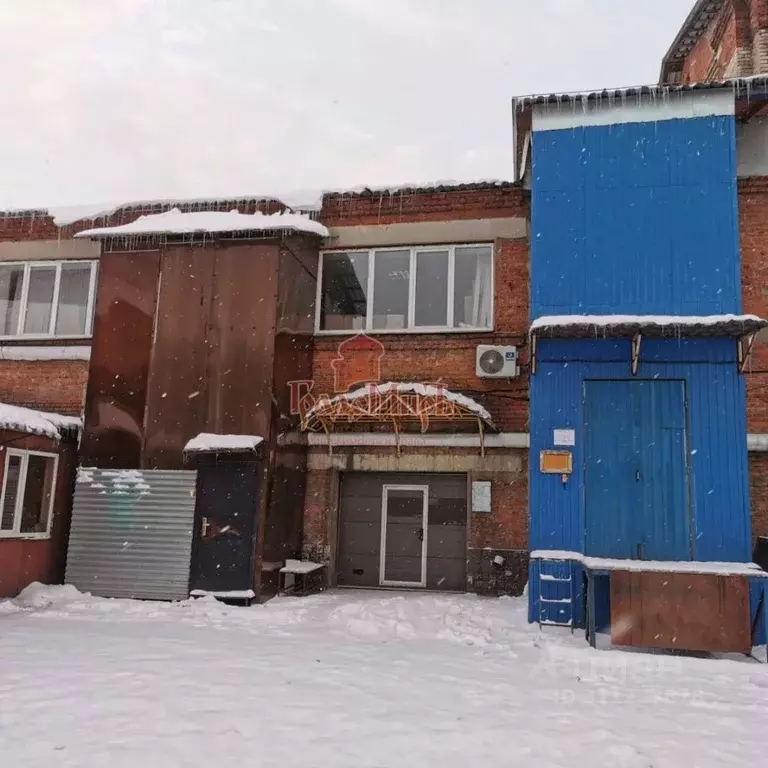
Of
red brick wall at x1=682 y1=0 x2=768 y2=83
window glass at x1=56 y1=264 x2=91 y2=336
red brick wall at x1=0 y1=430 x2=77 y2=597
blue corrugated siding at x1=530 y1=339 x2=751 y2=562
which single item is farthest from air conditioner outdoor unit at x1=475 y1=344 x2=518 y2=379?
red brick wall at x1=682 y1=0 x2=768 y2=83

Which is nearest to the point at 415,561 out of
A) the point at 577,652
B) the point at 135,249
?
the point at 577,652

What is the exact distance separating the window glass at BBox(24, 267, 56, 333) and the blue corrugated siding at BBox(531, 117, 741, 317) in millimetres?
8989

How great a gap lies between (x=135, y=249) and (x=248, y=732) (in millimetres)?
8899

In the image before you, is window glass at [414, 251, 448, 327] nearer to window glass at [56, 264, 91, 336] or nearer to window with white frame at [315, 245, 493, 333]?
window with white frame at [315, 245, 493, 333]

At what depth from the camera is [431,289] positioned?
12.4 metres

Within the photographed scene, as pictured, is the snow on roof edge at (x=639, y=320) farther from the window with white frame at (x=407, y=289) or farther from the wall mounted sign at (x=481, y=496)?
the wall mounted sign at (x=481, y=496)

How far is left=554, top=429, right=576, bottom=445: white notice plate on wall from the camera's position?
947 cm

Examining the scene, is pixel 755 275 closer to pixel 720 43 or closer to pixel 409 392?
pixel 409 392

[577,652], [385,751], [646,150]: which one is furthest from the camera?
[646,150]

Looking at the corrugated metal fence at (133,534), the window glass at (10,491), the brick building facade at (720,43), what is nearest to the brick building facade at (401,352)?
the corrugated metal fence at (133,534)

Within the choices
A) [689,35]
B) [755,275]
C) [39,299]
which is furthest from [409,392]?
[689,35]

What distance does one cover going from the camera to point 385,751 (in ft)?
15.1

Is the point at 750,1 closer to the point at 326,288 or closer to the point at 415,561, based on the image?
the point at 326,288

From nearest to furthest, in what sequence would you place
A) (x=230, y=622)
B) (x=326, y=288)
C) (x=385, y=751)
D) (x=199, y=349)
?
(x=385, y=751) → (x=230, y=622) → (x=199, y=349) → (x=326, y=288)
